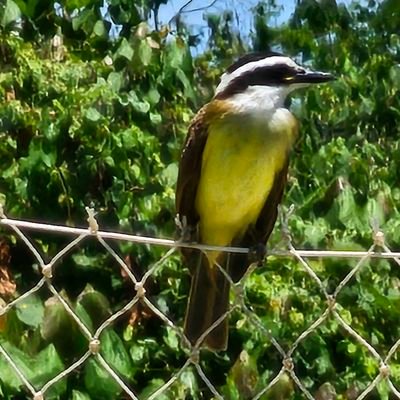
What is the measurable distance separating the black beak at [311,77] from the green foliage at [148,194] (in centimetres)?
46

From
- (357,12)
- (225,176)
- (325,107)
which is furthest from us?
(357,12)

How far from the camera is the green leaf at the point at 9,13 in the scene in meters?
3.38

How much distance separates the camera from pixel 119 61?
139 inches

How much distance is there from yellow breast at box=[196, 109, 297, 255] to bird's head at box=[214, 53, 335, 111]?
0.23ft

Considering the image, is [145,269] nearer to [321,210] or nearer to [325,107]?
[321,210]

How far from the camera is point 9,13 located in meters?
3.39

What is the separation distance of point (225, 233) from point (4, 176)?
0.71 meters

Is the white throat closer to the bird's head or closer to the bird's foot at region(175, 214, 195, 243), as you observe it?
the bird's head

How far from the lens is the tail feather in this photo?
2603 millimetres

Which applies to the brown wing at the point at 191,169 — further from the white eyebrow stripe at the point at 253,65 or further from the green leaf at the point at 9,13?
the green leaf at the point at 9,13

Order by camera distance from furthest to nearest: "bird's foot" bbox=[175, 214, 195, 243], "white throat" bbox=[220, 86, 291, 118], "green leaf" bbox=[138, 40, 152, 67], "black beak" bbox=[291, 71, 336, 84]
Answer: "green leaf" bbox=[138, 40, 152, 67]
"white throat" bbox=[220, 86, 291, 118]
"black beak" bbox=[291, 71, 336, 84]
"bird's foot" bbox=[175, 214, 195, 243]

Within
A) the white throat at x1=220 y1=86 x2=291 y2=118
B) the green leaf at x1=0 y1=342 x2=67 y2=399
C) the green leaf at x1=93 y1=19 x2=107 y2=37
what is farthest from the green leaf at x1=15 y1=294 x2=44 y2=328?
the green leaf at x1=93 y1=19 x2=107 y2=37

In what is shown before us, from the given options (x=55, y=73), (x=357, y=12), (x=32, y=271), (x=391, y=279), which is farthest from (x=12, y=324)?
(x=357, y=12)

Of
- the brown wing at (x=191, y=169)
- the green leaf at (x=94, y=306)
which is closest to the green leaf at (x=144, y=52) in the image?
the brown wing at (x=191, y=169)
